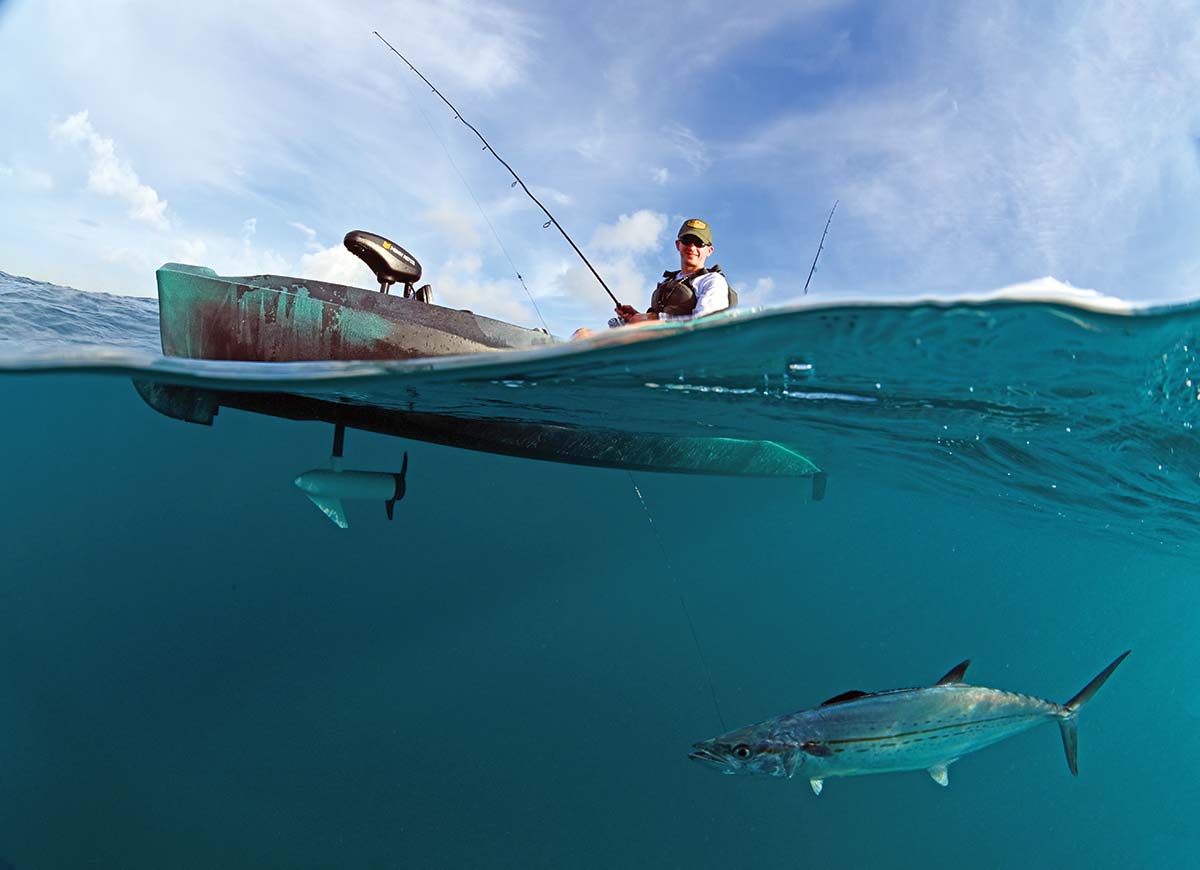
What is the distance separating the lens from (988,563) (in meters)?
31.9

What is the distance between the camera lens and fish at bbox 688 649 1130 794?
14.4ft

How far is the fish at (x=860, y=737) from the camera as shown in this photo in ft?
14.4

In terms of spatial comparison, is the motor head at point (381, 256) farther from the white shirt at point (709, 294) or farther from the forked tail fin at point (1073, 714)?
the forked tail fin at point (1073, 714)

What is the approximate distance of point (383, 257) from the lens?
16.0 ft

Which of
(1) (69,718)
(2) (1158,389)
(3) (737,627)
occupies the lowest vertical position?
(3) (737,627)

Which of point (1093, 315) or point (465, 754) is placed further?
point (465, 754)

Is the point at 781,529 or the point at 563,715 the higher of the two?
the point at 781,529

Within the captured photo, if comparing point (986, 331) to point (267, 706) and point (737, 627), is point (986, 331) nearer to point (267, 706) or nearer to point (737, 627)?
point (267, 706)

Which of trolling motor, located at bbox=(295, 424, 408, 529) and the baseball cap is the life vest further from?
trolling motor, located at bbox=(295, 424, 408, 529)

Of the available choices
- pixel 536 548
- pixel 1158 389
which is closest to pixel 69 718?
pixel 536 548

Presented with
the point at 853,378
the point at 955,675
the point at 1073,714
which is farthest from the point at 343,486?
the point at 1073,714

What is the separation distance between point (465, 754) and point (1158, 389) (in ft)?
51.1

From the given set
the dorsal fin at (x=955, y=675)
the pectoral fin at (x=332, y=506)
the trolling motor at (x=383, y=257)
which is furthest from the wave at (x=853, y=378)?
the dorsal fin at (x=955, y=675)

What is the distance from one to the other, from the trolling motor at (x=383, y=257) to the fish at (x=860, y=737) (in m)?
4.26
